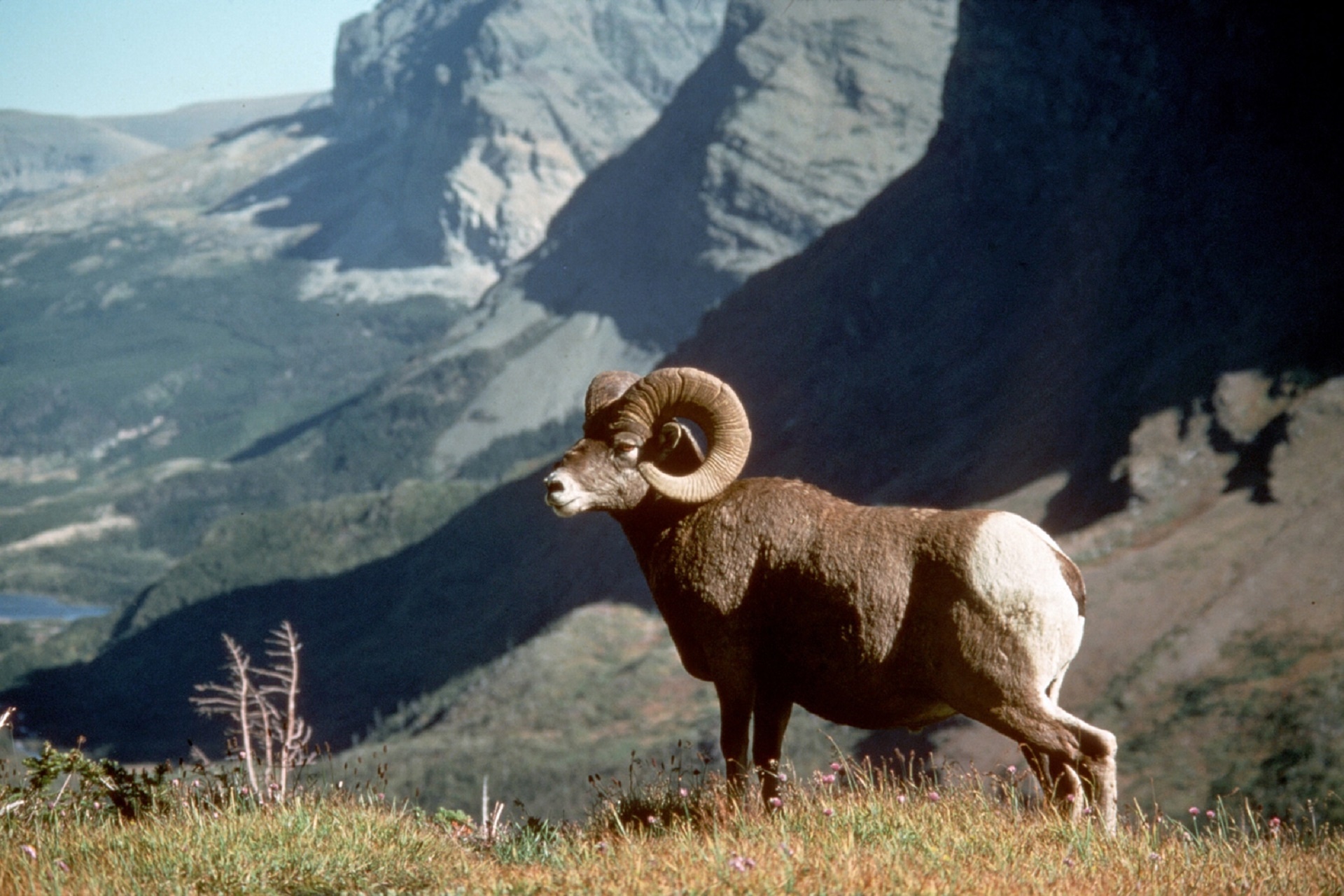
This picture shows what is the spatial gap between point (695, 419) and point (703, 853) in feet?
11.0

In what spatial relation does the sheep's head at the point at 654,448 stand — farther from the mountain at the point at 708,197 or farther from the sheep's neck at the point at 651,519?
the mountain at the point at 708,197

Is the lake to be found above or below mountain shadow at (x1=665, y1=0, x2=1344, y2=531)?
below

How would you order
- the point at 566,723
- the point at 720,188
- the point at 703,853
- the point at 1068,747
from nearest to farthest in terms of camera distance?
the point at 703,853
the point at 1068,747
the point at 566,723
the point at 720,188

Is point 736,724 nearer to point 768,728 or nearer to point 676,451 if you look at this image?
point 768,728

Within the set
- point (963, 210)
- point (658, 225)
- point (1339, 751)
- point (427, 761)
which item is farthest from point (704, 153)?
point (1339, 751)

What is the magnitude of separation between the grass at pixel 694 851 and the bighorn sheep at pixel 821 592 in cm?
50

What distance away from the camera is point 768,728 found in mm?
8969

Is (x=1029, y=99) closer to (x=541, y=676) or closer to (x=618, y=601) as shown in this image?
(x=618, y=601)

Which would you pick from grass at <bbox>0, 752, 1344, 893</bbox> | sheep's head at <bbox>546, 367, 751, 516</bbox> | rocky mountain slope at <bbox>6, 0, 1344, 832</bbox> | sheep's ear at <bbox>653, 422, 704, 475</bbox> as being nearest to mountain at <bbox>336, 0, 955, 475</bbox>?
rocky mountain slope at <bbox>6, 0, 1344, 832</bbox>

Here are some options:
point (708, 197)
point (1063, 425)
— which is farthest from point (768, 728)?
point (708, 197)

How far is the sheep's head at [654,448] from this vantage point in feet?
30.1

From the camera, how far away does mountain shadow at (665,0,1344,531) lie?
5547 centimetres

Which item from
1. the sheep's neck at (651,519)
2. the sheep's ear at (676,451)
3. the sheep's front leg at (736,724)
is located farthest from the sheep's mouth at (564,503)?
the sheep's front leg at (736,724)

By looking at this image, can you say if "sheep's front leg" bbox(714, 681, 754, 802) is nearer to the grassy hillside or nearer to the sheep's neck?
the sheep's neck
